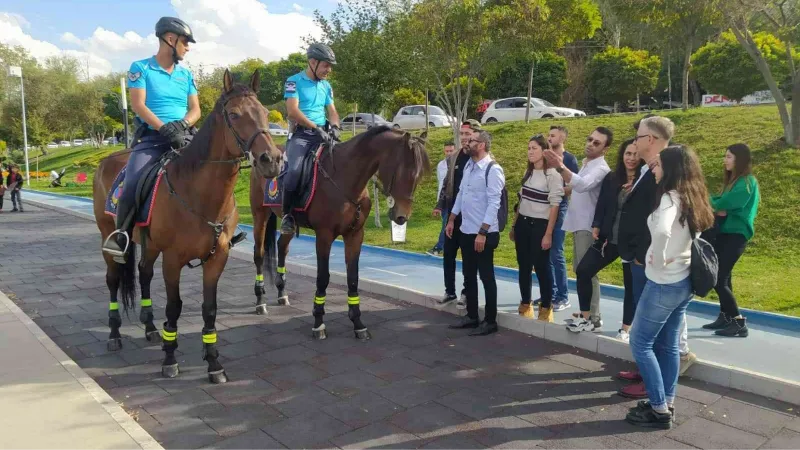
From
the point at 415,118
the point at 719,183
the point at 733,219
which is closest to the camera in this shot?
the point at 733,219

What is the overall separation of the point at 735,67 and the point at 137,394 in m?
28.7

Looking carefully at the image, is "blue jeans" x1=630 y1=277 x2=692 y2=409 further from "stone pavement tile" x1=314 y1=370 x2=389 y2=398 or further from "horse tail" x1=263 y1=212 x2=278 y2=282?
"horse tail" x1=263 y1=212 x2=278 y2=282

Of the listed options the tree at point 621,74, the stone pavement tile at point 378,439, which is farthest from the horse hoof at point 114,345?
the tree at point 621,74

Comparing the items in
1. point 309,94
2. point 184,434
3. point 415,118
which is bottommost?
point 184,434

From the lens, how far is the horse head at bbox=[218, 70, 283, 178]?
4156 mm

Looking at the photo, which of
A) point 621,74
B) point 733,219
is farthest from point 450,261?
point 621,74

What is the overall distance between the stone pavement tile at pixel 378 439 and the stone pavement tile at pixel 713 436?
179 centimetres

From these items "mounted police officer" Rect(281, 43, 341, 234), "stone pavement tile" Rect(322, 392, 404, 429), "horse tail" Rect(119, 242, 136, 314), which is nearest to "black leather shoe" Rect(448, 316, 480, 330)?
"stone pavement tile" Rect(322, 392, 404, 429)

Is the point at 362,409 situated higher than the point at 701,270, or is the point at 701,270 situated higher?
the point at 701,270

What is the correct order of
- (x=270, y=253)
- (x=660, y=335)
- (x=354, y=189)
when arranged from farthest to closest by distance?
(x=270, y=253)
(x=354, y=189)
(x=660, y=335)

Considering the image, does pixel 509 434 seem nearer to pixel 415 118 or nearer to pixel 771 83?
pixel 771 83

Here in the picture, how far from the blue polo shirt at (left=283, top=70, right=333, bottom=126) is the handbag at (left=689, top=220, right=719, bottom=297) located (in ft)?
14.5

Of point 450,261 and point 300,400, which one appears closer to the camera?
point 300,400

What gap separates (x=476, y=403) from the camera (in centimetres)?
429
